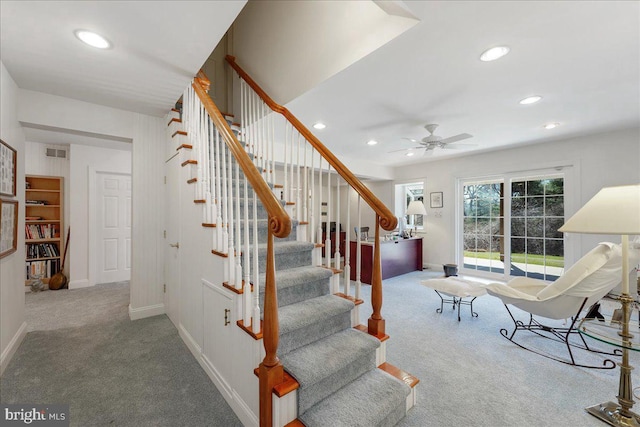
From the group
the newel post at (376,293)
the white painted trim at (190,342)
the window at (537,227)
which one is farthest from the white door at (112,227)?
the window at (537,227)

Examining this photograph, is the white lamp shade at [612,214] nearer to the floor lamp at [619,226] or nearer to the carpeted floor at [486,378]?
the floor lamp at [619,226]

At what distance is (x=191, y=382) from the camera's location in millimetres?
1949

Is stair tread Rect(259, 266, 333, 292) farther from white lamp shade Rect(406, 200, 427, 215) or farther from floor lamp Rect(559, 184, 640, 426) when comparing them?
white lamp shade Rect(406, 200, 427, 215)

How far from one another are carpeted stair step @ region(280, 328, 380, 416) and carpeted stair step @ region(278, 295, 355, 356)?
0.14 feet

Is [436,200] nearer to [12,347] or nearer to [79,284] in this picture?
[12,347]

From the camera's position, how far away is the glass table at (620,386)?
5.19 ft

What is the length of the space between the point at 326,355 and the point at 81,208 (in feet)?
16.7

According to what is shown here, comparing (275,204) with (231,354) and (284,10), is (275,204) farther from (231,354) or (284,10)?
(284,10)

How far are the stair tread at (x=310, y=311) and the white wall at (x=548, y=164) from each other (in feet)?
14.6

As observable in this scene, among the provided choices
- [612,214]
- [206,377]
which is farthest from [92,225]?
Result: [612,214]

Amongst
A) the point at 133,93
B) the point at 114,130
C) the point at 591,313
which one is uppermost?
the point at 133,93

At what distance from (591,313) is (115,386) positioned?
437 centimetres

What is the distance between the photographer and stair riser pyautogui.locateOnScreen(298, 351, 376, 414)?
1426 millimetres

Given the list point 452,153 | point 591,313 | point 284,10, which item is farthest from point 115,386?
point 452,153
